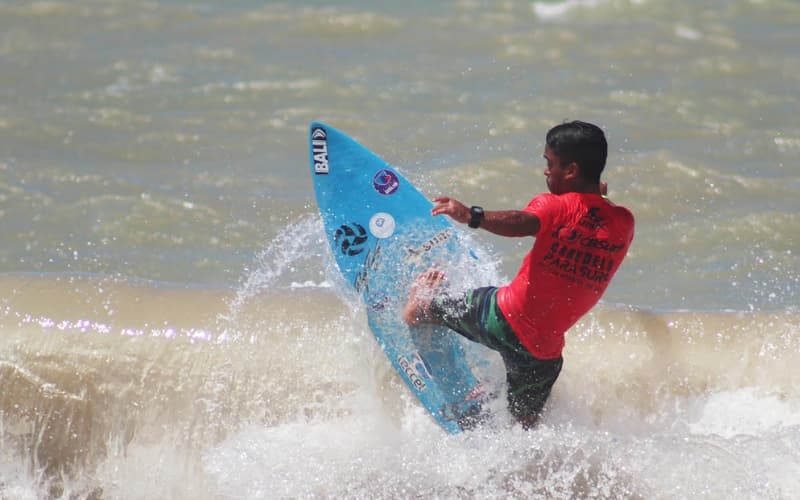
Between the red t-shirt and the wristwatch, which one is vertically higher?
the wristwatch

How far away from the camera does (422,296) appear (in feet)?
14.1

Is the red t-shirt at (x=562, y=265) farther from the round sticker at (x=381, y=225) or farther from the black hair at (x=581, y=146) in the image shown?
the round sticker at (x=381, y=225)

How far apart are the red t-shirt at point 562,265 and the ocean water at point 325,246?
0.55 meters

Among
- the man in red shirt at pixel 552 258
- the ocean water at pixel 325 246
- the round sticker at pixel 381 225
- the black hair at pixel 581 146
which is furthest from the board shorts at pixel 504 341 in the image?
the black hair at pixel 581 146

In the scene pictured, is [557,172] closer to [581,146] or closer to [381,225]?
[581,146]

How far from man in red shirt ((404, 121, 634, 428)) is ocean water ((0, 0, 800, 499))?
436 mm

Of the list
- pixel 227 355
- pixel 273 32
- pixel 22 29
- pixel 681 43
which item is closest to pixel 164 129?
pixel 273 32

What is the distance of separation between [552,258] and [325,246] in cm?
129

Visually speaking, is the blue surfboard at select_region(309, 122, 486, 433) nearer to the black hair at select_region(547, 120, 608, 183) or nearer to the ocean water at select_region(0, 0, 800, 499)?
the ocean water at select_region(0, 0, 800, 499)

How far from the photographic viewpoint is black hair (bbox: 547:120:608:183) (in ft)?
11.9

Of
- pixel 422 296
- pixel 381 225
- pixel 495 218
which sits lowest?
pixel 422 296

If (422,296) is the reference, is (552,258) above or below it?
above

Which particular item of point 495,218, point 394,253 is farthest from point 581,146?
point 394,253

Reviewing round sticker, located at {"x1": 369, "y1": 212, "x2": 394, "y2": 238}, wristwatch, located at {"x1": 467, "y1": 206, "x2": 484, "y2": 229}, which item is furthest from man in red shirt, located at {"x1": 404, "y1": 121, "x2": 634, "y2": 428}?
round sticker, located at {"x1": 369, "y1": 212, "x2": 394, "y2": 238}
